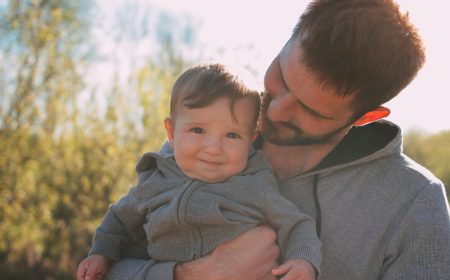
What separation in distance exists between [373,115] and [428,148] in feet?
25.6

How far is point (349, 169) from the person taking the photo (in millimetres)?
2674

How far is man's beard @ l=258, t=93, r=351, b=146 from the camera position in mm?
2656

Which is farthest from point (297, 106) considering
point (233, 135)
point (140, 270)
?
point (140, 270)

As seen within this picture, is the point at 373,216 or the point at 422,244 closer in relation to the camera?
the point at 422,244

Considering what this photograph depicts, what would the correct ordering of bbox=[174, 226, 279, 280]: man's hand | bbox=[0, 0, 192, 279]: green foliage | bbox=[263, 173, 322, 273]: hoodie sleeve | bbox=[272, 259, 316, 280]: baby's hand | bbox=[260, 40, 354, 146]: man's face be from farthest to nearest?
bbox=[0, 0, 192, 279]: green foliage
bbox=[260, 40, 354, 146]: man's face
bbox=[174, 226, 279, 280]: man's hand
bbox=[263, 173, 322, 273]: hoodie sleeve
bbox=[272, 259, 316, 280]: baby's hand

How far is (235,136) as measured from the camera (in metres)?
2.52

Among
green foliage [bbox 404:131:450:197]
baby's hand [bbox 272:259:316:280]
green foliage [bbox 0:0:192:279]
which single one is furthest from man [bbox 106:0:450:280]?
green foliage [bbox 404:131:450:197]

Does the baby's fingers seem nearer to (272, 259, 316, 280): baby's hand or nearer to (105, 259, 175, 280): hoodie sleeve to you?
(272, 259, 316, 280): baby's hand

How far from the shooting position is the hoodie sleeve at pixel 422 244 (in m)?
2.35

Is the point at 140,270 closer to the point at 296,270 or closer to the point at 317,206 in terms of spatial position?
the point at 296,270

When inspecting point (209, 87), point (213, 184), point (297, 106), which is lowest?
point (213, 184)

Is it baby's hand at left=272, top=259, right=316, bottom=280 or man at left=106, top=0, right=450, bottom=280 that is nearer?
baby's hand at left=272, top=259, right=316, bottom=280

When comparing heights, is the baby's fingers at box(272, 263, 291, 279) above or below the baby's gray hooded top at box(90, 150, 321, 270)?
below

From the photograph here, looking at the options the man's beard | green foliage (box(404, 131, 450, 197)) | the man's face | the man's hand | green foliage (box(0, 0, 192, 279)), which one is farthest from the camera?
green foliage (box(404, 131, 450, 197))
